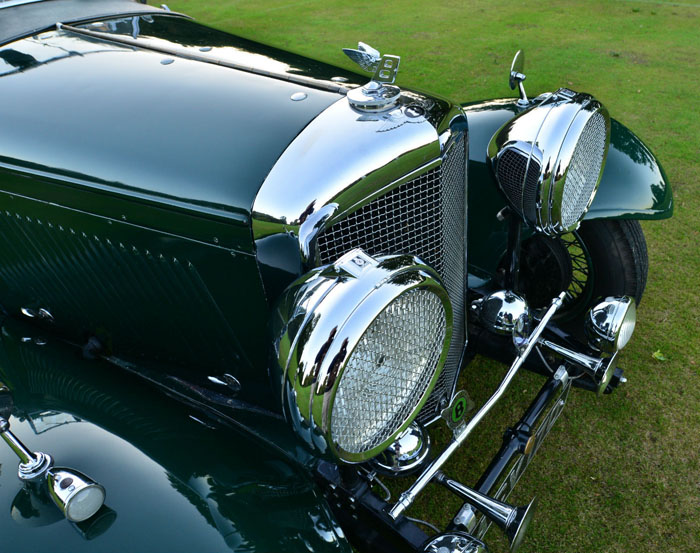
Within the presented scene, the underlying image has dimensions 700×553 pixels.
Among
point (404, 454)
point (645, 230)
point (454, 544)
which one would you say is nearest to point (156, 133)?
point (404, 454)

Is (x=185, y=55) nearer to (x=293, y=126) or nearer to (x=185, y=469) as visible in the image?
(x=293, y=126)

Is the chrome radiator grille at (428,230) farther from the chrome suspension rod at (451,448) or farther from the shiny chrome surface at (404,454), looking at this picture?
the shiny chrome surface at (404,454)

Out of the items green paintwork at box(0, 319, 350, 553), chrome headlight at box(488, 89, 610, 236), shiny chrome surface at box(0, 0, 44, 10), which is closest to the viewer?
green paintwork at box(0, 319, 350, 553)

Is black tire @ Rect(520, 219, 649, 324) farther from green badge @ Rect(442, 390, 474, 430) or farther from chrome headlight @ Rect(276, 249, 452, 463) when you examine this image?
chrome headlight @ Rect(276, 249, 452, 463)

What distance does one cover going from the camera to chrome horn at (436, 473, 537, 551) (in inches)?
64.3

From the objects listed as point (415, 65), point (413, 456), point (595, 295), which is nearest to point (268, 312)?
point (413, 456)

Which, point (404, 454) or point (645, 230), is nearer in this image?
point (404, 454)

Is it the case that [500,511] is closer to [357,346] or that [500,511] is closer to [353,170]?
[357,346]

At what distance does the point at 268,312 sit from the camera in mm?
1628

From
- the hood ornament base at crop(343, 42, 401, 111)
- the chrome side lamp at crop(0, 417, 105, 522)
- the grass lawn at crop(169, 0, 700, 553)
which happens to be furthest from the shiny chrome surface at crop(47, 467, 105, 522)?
the grass lawn at crop(169, 0, 700, 553)

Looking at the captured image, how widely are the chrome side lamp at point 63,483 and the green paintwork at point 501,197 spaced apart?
1.68 m

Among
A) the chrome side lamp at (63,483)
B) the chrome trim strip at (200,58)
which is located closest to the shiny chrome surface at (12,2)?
the chrome trim strip at (200,58)

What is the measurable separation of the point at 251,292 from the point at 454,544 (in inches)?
32.8

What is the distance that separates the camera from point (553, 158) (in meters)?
1.94
